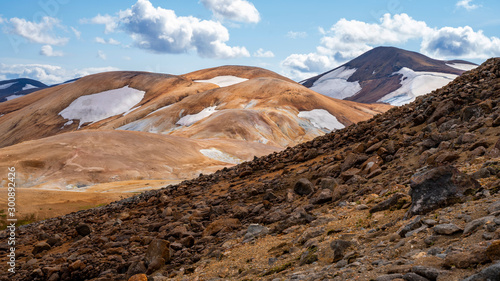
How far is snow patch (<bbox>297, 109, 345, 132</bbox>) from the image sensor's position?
135 metres

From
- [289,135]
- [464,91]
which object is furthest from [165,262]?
[289,135]

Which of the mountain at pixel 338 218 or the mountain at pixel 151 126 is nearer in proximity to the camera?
the mountain at pixel 338 218

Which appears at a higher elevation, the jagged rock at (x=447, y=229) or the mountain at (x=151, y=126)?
the mountain at (x=151, y=126)

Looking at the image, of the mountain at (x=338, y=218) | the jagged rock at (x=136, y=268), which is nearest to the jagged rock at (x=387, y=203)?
the mountain at (x=338, y=218)

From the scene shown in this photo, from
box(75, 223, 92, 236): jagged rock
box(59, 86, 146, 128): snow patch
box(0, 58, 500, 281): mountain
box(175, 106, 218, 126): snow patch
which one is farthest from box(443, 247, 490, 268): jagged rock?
box(59, 86, 146, 128): snow patch

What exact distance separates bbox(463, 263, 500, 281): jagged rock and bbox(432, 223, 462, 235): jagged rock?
6.32 feet

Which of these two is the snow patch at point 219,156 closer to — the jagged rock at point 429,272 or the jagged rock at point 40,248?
the jagged rock at point 40,248

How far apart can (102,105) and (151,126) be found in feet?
160

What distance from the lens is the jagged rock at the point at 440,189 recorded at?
826 centimetres

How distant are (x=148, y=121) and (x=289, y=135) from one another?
166 ft

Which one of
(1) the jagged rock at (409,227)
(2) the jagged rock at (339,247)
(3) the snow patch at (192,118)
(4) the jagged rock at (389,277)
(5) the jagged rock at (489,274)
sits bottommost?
(2) the jagged rock at (339,247)

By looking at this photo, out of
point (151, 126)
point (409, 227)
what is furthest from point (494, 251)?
point (151, 126)

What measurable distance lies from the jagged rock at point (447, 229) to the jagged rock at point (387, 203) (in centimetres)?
273

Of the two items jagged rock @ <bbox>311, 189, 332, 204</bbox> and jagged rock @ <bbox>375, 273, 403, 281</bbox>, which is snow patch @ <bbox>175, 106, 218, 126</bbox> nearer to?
jagged rock @ <bbox>311, 189, 332, 204</bbox>
